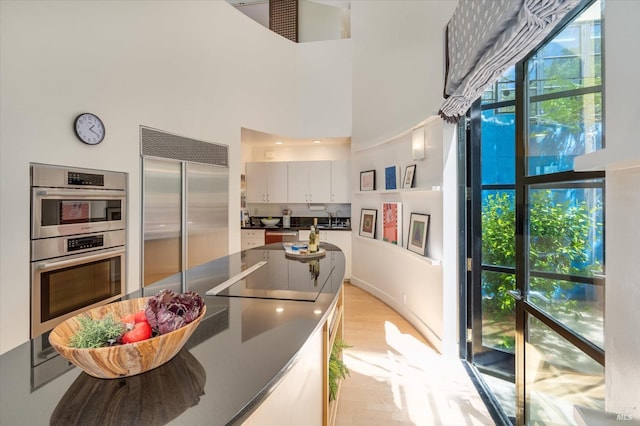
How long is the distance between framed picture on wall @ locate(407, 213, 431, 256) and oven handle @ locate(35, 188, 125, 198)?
10.1 feet

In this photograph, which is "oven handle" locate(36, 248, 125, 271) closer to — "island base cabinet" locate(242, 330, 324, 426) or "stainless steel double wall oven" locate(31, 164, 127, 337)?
"stainless steel double wall oven" locate(31, 164, 127, 337)

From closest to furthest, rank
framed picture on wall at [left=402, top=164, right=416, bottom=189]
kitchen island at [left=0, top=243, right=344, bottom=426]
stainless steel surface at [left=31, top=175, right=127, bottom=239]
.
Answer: kitchen island at [left=0, top=243, right=344, bottom=426] < stainless steel surface at [left=31, top=175, right=127, bottom=239] < framed picture on wall at [left=402, top=164, right=416, bottom=189]

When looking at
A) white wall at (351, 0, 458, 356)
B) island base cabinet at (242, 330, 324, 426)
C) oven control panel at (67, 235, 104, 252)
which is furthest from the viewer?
white wall at (351, 0, 458, 356)

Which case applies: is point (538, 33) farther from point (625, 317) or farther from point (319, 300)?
point (319, 300)

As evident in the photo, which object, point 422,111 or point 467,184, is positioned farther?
point 422,111

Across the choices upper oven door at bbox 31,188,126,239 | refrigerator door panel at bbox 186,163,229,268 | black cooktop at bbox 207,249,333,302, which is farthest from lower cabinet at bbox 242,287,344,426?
refrigerator door panel at bbox 186,163,229,268

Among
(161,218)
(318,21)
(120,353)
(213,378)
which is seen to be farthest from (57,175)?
(318,21)

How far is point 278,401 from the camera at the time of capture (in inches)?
37.1

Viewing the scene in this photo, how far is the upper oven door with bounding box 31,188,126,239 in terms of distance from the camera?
89.5 inches

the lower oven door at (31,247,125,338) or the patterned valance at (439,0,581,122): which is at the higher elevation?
the patterned valance at (439,0,581,122)

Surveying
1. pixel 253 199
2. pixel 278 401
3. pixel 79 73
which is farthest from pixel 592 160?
pixel 253 199

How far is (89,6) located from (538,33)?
133 inches

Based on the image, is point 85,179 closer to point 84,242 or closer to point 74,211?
point 74,211

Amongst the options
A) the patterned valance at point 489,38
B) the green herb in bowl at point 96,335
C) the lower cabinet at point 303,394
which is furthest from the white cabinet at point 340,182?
the green herb in bowl at point 96,335
